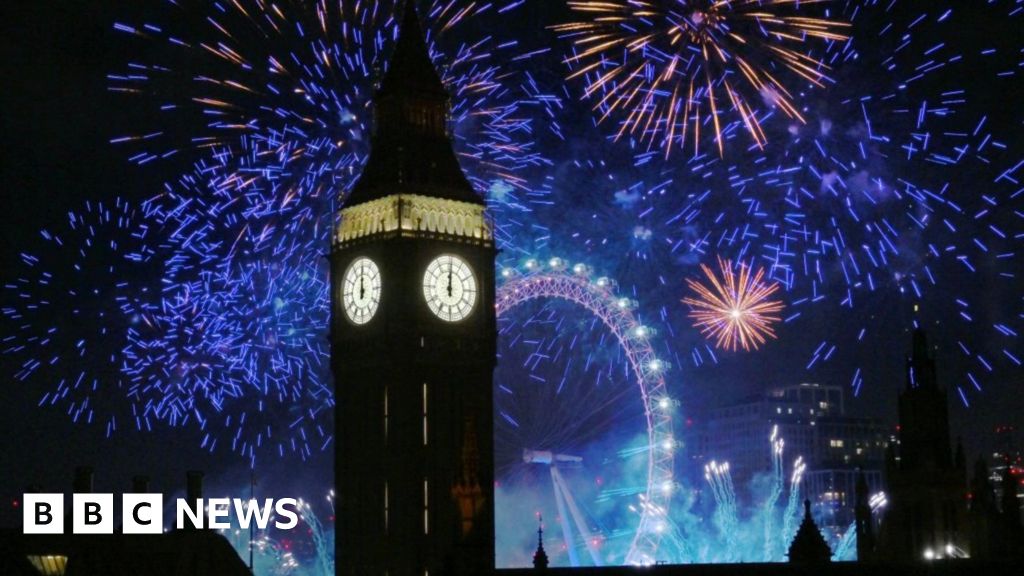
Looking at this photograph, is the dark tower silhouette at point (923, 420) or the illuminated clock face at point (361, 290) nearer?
the illuminated clock face at point (361, 290)

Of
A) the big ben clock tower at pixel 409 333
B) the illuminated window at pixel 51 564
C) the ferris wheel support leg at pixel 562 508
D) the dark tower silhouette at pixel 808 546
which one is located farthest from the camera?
the ferris wheel support leg at pixel 562 508

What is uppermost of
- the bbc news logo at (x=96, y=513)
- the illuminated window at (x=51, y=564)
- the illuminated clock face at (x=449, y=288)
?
the illuminated clock face at (x=449, y=288)

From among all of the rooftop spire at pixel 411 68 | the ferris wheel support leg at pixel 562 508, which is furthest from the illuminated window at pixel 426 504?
the rooftop spire at pixel 411 68

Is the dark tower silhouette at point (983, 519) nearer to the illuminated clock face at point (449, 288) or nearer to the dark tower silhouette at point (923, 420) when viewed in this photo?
the dark tower silhouette at point (923, 420)

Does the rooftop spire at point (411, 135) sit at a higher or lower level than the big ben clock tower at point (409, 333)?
higher

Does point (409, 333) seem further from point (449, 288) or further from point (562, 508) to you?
point (562, 508)

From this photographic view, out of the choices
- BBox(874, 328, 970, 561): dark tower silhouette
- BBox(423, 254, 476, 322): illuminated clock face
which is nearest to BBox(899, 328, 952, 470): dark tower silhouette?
BBox(874, 328, 970, 561): dark tower silhouette

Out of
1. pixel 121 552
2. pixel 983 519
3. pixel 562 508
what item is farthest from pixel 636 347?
pixel 121 552

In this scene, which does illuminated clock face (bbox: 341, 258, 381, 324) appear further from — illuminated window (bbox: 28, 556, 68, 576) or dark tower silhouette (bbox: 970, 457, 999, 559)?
dark tower silhouette (bbox: 970, 457, 999, 559)

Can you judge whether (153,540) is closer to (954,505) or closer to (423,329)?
(423,329)
